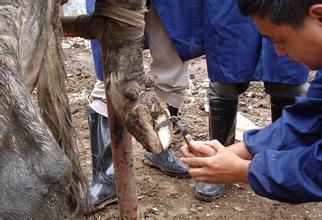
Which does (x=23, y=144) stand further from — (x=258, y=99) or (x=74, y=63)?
(x=74, y=63)

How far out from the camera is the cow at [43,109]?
103 centimetres

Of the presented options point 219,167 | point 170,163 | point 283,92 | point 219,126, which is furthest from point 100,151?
point 219,167

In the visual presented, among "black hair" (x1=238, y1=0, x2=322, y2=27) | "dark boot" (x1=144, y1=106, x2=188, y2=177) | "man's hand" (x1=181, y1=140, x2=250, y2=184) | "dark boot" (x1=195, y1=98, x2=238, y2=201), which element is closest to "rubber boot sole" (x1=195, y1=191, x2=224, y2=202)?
"dark boot" (x1=195, y1=98, x2=238, y2=201)

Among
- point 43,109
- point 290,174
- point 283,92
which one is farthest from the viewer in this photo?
point 283,92

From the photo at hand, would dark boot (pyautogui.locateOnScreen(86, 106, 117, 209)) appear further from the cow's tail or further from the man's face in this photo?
the man's face

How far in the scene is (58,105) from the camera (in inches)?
71.5

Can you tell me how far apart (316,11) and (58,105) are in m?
0.81

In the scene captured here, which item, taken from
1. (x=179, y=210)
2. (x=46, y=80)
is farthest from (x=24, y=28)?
(x=179, y=210)

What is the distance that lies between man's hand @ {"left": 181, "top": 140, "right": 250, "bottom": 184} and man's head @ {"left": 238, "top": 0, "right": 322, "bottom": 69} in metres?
0.30

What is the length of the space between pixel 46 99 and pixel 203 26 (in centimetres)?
71

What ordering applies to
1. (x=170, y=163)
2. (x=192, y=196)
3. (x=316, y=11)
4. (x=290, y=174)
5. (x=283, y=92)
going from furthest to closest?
(x=170, y=163)
(x=192, y=196)
(x=283, y=92)
(x=290, y=174)
(x=316, y=11)

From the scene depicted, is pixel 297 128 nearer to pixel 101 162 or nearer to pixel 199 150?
pixel 199 150

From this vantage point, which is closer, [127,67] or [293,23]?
[293,23]

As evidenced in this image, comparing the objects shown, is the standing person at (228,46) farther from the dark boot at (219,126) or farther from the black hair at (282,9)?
the black hair at (282,9)
